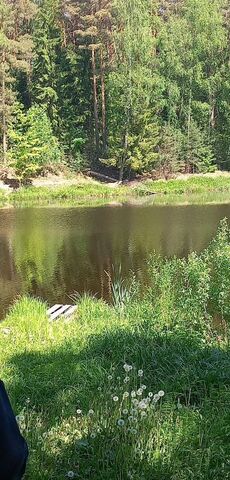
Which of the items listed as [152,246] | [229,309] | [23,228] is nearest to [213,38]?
[23,228]

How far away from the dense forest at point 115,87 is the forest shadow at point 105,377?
2775 cm

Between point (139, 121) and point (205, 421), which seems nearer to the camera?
point (205, 421)

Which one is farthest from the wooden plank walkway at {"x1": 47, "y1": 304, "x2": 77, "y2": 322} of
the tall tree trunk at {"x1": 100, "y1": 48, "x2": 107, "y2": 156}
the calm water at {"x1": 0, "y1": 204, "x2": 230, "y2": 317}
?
the tall tree trunk at {"x1": 100, "y1": 48, "x2": 107, "y2": 156}

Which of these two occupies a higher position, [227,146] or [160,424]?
[160,424]

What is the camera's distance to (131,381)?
4.35 m

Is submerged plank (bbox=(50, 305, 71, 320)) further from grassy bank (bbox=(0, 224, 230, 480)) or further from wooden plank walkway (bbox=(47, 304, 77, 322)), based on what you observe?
grassy bank (bbox=(0, 224, 230, 480))

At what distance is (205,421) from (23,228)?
17.6m

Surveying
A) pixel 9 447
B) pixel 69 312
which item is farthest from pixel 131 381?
pixel 69 312

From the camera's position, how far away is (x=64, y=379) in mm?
4844

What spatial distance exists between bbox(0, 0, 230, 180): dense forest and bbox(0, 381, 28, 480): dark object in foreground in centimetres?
3185

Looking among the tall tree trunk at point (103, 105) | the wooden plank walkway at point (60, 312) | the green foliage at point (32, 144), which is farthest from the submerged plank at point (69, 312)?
the tall tree trunk at point (103, 105)

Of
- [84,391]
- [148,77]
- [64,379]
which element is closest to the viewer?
[84,391]

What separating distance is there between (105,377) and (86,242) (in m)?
12.4

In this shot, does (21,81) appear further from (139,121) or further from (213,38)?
(213,38)
